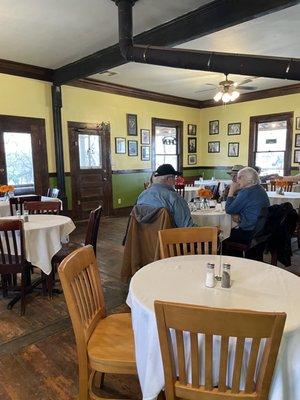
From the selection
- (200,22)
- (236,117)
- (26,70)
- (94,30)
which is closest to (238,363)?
(200,22)

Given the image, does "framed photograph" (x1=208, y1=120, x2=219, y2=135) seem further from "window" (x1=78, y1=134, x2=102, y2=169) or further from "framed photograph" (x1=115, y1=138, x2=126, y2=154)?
"window" (x1=78, y1=134, x2=102, y2=169)

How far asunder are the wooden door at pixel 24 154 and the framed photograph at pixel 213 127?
194 inches

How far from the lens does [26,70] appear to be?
5531 millimetres

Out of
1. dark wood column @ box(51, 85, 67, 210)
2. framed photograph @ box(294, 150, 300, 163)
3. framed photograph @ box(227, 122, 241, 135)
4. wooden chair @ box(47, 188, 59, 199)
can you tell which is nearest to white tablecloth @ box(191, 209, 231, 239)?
wooden chair @ box(47, 188, 59, 199)

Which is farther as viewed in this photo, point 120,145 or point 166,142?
point 166,142

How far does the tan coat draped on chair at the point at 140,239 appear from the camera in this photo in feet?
9.08

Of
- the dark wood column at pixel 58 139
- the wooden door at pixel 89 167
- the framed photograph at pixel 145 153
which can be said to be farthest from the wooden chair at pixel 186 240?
the framed photograph at pixel 145 153

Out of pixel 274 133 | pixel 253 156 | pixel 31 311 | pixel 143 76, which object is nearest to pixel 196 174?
pixel 253 156

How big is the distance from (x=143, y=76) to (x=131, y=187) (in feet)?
8.66

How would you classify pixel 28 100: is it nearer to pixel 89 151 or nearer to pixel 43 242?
pixel 89 151

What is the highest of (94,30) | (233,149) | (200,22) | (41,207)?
(94,30)

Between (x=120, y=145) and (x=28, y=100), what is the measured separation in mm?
2285

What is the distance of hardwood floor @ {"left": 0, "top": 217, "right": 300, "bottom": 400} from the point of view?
1807 millimetres

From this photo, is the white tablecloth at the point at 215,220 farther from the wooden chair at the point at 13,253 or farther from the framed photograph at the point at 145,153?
the framed photograph at the point at 145,153
